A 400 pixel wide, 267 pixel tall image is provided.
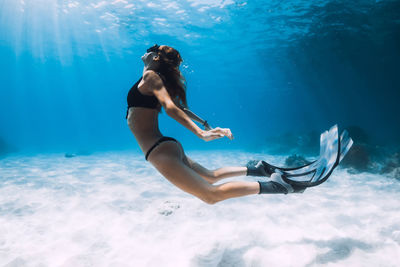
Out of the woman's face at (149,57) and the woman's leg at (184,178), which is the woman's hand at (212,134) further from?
the woman's face at (149,57)

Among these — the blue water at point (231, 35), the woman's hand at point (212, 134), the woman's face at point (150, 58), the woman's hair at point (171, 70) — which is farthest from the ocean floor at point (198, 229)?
the blue water at point (231, 35)

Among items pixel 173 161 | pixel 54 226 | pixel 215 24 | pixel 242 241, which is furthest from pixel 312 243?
pixel 215 24

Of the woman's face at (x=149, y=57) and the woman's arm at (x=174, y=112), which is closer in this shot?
the woman's arm at (x=174, y=112)

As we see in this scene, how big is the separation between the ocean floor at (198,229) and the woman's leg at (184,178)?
969mm

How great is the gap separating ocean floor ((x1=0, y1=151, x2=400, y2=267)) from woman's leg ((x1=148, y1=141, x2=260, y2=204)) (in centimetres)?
97

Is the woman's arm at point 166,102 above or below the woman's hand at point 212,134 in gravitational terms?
above

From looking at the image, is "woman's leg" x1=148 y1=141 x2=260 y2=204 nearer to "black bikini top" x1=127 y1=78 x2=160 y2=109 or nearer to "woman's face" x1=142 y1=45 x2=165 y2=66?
"black bikini top" x1=127 y1=78 x2=160 y2=109

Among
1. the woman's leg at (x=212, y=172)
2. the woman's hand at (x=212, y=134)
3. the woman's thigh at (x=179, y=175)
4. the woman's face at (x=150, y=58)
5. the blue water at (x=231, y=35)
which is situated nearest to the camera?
the woman's hand at (x=212, y=134)

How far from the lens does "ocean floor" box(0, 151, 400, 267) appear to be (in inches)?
109

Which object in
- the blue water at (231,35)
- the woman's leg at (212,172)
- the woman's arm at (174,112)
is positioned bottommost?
the woman's leg at (212,172)

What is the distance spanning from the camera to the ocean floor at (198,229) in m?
2.78

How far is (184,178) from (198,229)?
174 centimetres

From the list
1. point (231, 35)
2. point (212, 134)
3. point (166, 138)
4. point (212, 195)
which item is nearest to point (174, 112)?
point (212, 134)

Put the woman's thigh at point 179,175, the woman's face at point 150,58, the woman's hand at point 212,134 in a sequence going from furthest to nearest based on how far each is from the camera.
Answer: the woman's face at point 150,58
the woman's thigh at point 179,175
the woman's hand at point 212,134
